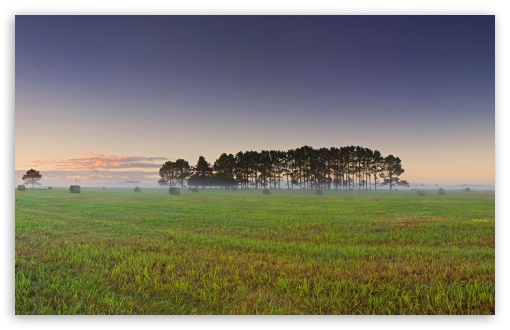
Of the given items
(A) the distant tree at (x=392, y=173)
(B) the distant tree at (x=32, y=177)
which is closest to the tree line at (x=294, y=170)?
(A) the distant tree at (x=392, y=173)

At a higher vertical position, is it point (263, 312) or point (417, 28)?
point (417, 28)

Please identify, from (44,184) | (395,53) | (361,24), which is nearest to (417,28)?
(395,53)

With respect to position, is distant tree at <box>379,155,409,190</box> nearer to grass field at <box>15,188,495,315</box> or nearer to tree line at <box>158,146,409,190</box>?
tree line at <box>158,146,409,190</box>

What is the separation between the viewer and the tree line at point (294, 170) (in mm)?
6117

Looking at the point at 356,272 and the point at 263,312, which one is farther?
the point at 356,272

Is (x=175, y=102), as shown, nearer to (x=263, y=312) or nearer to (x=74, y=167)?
(x=74, y=167)

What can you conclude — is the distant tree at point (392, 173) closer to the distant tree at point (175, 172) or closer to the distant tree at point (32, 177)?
the distant tree at point (175, 172)

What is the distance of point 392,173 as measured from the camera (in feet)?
20.4

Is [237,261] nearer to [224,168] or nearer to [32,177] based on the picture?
[224,168]

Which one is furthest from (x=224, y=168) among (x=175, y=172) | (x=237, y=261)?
(x=237, y=261)

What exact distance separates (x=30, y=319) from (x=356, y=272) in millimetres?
3962

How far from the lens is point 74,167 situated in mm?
5641

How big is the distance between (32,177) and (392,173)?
611 cm

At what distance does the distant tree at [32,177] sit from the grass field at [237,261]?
0.53 ft
